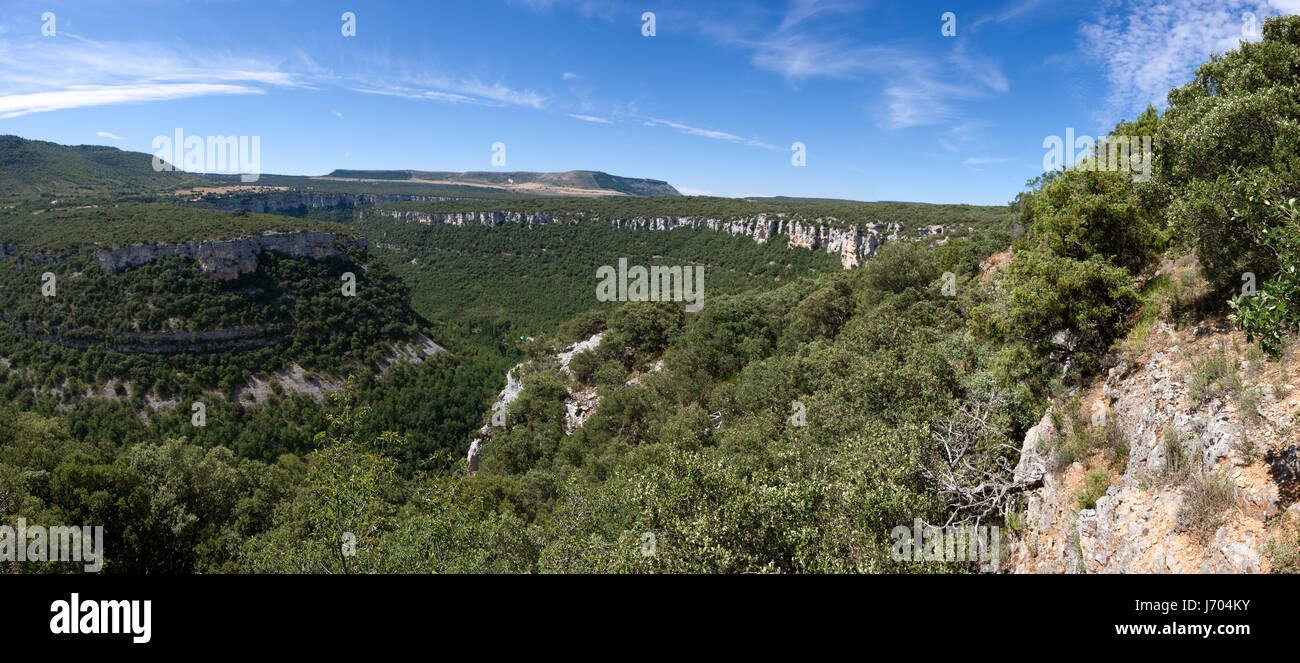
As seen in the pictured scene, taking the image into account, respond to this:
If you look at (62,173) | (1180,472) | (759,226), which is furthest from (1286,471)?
(62,173)

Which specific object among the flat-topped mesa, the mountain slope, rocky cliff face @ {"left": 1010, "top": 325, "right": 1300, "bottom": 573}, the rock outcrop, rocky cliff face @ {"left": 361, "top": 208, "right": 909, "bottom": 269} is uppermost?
the mountain slope

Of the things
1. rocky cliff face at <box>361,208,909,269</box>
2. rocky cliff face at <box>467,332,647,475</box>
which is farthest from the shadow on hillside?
rocky cliff face at <box>361,208,909,269</box>

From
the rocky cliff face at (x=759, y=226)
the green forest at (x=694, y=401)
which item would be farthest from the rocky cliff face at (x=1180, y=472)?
the rocky cliff face at (x=759, y=226)

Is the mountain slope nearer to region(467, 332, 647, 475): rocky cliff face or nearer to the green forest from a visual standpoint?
the green forest

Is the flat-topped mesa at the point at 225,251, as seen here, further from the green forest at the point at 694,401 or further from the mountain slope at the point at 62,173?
the mountain slope at the point at 62,173
